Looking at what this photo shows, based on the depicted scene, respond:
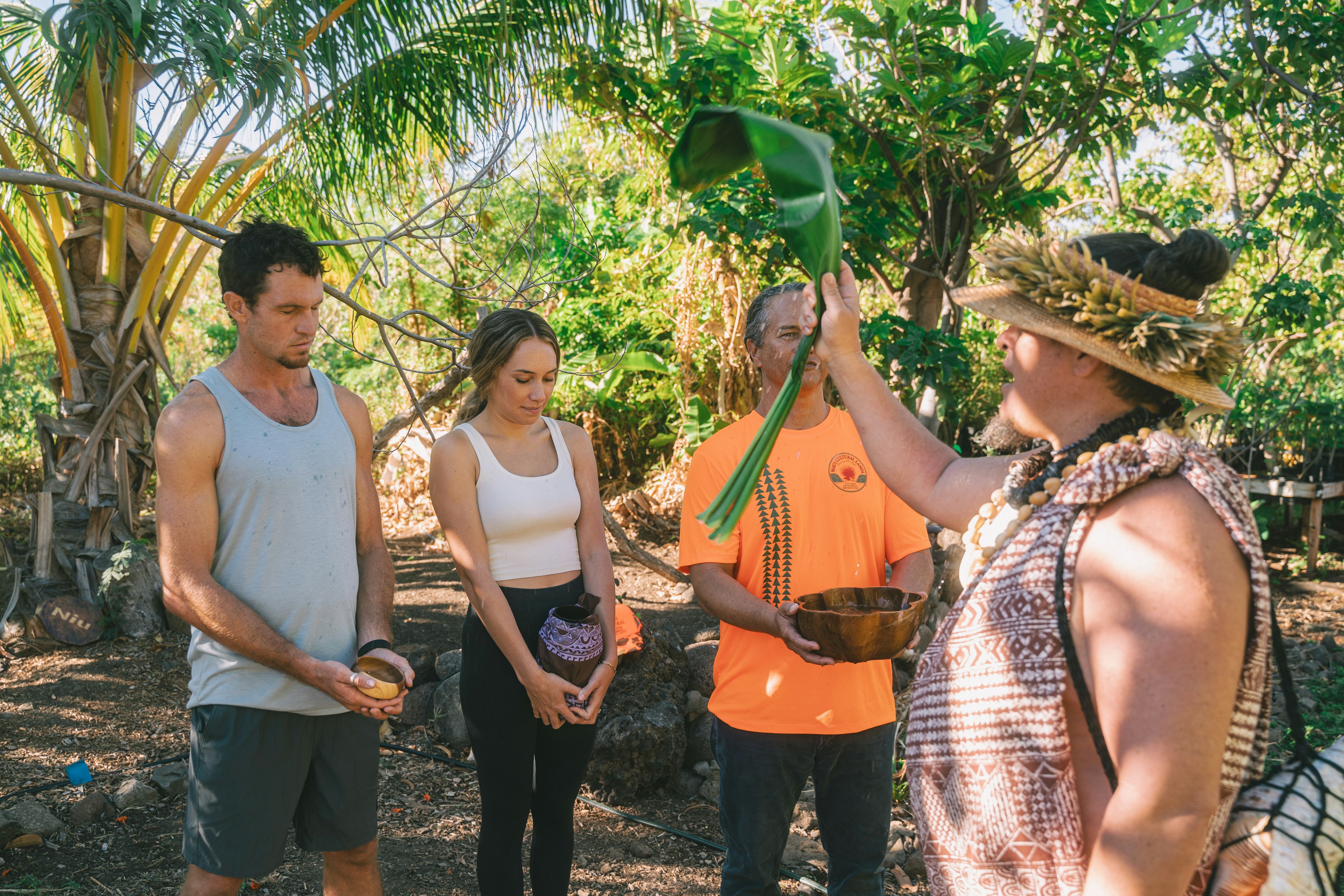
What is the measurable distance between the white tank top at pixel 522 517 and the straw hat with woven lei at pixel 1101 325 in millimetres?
1448

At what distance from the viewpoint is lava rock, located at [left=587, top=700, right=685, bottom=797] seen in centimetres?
392

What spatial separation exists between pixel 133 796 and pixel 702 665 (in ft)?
8.58

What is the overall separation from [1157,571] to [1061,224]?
41.0ft

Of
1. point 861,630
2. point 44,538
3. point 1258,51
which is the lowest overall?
point 861,630

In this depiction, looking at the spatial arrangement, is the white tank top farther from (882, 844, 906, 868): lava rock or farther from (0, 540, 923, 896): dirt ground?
(882, 844, 906, 868): lava rock

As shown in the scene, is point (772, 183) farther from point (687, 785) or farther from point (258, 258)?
point (687, 785)

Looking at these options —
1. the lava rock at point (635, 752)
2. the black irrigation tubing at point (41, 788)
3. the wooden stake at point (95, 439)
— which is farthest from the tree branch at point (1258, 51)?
the wooden stake at point (95, 439)

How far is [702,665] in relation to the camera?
15.7ft

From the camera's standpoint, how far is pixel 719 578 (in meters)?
2.40

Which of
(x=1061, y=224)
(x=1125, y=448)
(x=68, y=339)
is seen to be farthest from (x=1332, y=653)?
(x=68, y=339)

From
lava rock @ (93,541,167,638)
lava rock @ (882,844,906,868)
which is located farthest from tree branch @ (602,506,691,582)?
lava rock @ (93,541,167,638)

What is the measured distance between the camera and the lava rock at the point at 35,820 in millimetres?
3361

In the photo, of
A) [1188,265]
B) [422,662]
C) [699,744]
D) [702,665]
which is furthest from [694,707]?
[1188,265]

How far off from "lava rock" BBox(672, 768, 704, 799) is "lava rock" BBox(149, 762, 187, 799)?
6.87 feet
